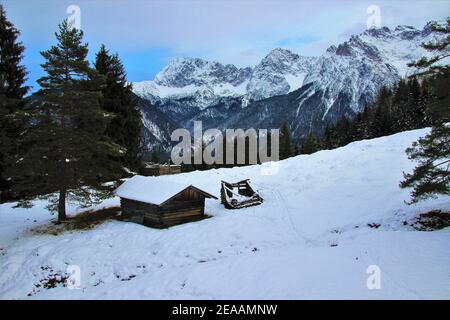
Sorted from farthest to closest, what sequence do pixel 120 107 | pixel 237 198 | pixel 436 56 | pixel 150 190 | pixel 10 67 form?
pixel 120 107
pixel 10 67
pixel 237 198
pixel 150 190
pixel 436 56

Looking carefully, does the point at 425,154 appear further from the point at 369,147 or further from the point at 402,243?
the point at 369,147

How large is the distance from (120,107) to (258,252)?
22712 mm

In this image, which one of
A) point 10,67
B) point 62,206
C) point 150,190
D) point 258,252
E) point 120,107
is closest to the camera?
point 258,252

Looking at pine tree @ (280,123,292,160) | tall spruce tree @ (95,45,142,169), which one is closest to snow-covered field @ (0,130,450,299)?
tall spruce tree @ (95,45,142,169)

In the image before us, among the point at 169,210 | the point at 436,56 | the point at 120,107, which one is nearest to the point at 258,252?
the point at 169,210

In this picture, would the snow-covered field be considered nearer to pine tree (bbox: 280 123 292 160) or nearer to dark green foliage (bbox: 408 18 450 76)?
dark green foliage (bbox: 408 18 450 76)

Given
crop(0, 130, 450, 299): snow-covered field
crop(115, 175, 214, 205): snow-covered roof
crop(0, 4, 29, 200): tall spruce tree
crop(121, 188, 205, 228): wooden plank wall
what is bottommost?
crop(0, 130, 450, 299): snow-covered field

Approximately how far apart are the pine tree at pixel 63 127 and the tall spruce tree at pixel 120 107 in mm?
10066

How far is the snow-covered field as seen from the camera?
44.5 feet

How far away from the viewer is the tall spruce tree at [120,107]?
34.1 metres

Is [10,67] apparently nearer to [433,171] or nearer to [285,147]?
[433,171]

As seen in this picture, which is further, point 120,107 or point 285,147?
point 285,147

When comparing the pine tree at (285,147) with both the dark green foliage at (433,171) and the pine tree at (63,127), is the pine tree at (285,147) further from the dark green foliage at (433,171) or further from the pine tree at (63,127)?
the dark green foliage at (433,171)

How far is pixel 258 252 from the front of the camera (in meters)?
18.1
